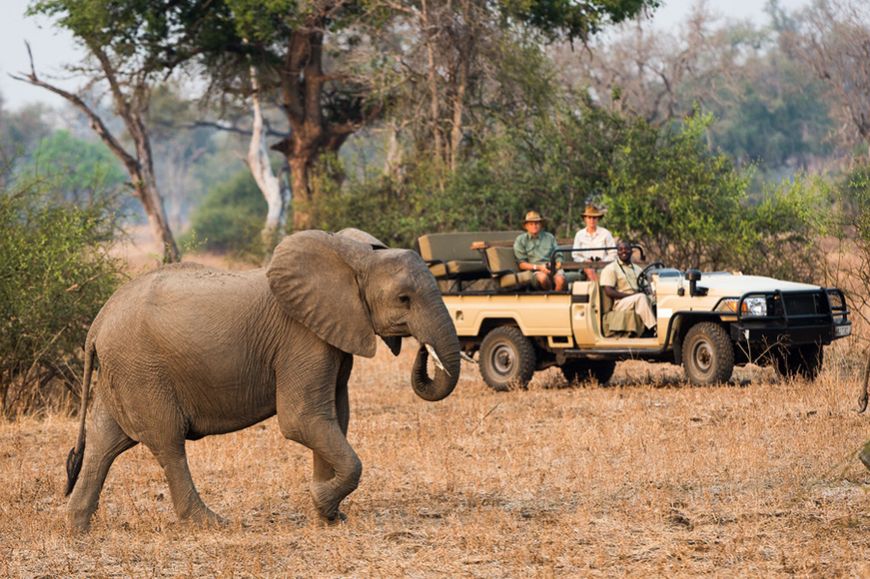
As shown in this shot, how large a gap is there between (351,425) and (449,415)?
1000 mm

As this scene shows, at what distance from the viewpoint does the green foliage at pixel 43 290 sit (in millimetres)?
15781

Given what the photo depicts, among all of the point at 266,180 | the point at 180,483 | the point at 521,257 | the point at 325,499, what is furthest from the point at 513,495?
the point at 266,180

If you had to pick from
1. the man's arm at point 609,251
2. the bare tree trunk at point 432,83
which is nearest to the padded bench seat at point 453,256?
the man's arm at point 609,251

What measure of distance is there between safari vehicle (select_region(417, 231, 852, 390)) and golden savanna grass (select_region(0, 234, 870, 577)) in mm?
496

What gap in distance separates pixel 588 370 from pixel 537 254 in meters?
1.57

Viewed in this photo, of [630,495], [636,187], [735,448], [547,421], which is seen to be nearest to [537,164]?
[636,187]

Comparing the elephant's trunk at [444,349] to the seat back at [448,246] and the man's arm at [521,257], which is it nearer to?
the man's arm at [521,257]

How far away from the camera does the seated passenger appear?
55.9 feet

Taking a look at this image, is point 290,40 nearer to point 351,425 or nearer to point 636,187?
point 636,187

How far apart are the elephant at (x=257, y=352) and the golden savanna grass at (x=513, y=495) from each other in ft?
1.41

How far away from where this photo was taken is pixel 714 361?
15.6 meters

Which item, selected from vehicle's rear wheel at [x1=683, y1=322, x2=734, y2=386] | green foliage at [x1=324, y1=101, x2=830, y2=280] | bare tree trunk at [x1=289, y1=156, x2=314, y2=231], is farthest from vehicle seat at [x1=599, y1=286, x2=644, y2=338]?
bare tree trunk at [x1=289, y1=156, x2=314, y2=231]

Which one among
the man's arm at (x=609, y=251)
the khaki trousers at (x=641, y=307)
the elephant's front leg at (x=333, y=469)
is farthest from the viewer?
the man's arm at (x=609, y=251)

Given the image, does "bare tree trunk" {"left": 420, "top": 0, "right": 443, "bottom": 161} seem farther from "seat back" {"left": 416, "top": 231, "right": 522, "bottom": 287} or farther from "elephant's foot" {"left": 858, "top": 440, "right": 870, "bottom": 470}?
"elephant's foot" {"left": 858, "top": 440, "right": 870, "bottom": 470}
